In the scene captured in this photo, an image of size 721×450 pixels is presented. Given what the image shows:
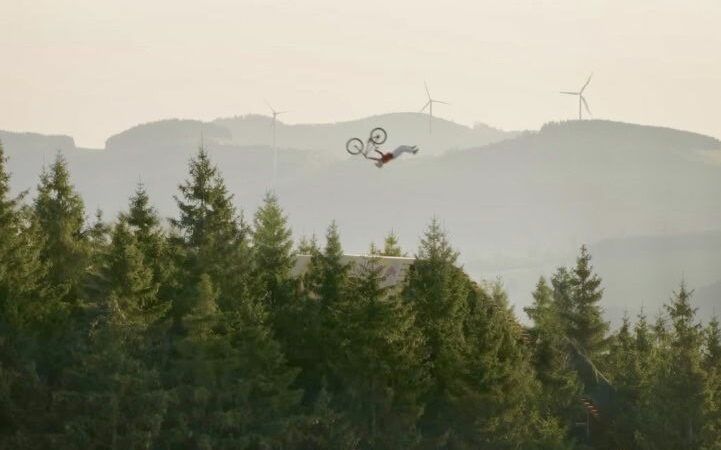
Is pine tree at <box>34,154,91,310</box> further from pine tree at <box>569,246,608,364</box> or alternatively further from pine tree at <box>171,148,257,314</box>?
pine tree at <box>569,246,608,364</box>

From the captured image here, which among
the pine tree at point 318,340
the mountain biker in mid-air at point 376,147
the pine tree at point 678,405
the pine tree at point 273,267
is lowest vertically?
the pine tree at point 678,405

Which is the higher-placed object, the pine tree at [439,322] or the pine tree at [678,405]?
the pine tree at [439,322]

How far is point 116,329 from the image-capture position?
65.2 meters

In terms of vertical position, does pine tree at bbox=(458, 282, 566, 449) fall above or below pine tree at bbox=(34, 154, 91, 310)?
below

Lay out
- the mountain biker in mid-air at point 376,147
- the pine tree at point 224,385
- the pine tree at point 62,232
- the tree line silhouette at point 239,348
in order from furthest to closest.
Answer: the pine tree at point 62,232
the mountain biker in mid-air at point 376,147
the pine tree at point 224,385
the tree line silhouette at point 239,348

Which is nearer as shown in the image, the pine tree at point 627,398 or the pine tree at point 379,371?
the pine tree at point 379,371

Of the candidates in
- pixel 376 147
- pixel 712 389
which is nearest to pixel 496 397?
pixel 376 147

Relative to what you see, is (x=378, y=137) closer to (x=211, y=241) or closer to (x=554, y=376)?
(x=211, y=241)

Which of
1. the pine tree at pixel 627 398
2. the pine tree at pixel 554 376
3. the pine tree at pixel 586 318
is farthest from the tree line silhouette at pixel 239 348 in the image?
the pine tree at pixel 586 318

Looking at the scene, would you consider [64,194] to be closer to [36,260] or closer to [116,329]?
[36,260]

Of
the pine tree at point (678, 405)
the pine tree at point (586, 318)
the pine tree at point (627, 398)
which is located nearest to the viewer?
the pine tree at point (678, 405)

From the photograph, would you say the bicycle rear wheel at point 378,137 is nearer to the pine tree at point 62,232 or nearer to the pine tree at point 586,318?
the pine tree at point 62,232

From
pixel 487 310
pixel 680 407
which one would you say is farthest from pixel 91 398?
pixel 680 407

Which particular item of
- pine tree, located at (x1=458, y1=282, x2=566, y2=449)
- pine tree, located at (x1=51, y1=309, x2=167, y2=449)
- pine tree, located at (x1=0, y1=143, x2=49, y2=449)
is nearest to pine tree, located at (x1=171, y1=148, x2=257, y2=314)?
pine tree, located at (x1=0, y1=143, x2=49, y2=449)
